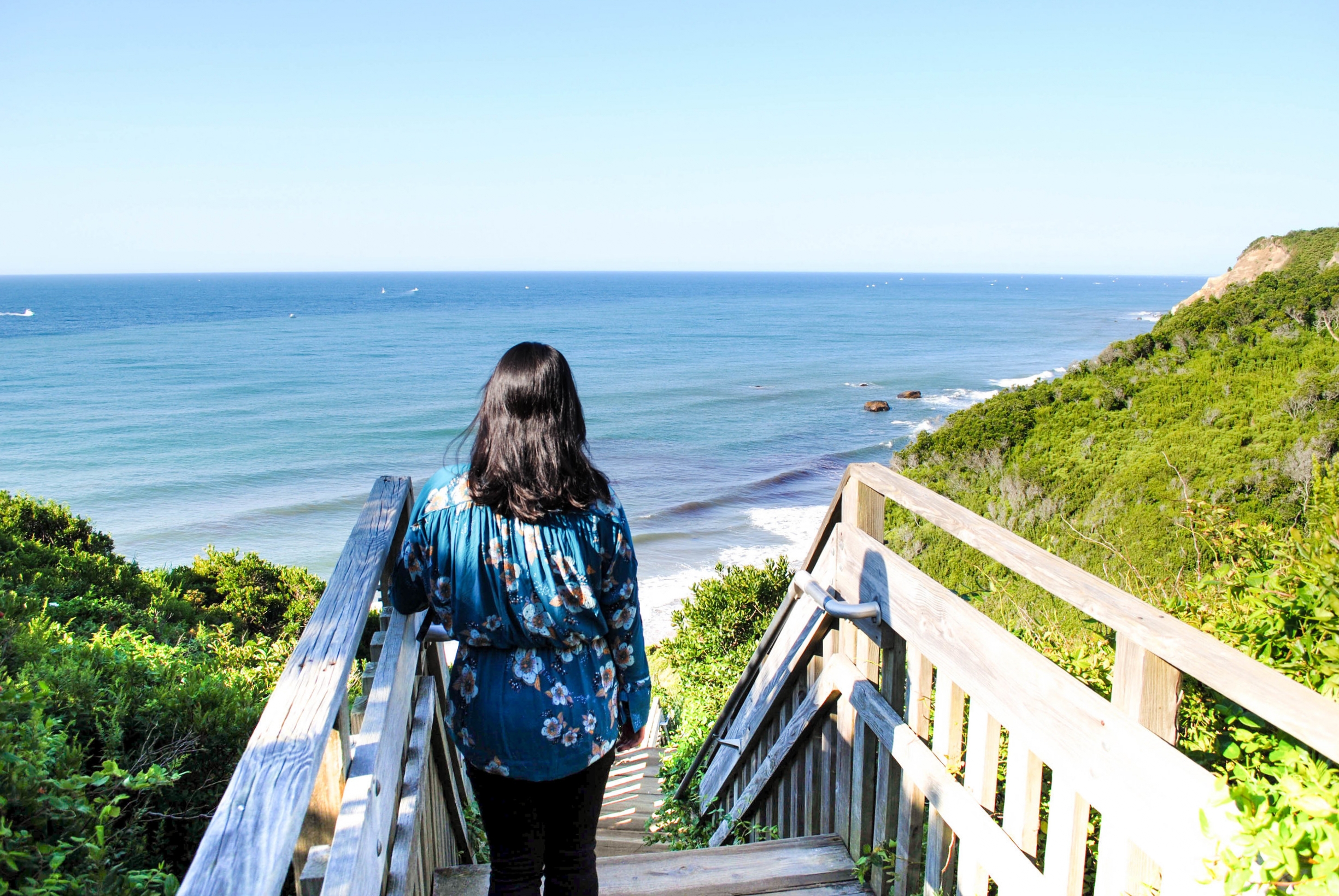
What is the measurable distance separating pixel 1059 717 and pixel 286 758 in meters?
1.65

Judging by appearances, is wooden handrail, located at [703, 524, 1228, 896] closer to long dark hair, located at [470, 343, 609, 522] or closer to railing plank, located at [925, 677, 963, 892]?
railing plank, located at [925, 677, 963, 892]

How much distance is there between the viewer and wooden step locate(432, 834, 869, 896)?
9.73 ft

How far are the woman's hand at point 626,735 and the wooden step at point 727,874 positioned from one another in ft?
3.31

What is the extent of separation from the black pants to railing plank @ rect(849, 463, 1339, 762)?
1169 millimetres

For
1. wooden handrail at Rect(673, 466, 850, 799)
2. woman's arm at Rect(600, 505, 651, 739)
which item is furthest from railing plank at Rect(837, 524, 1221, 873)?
woman's arm at Rect(600, 505, 651, 739)

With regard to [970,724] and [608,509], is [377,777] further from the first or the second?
[970,724]

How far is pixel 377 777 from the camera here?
5.89ft

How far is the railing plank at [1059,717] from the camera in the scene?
1.61 m

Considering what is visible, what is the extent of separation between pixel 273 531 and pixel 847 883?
22.5 m

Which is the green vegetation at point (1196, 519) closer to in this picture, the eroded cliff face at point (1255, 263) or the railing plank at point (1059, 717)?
the railing plank at point (1059, 717)

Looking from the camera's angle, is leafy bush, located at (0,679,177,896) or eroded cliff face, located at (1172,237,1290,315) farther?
eroded cliff face, located at (1172,237,1290,315)

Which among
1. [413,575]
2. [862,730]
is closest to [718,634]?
[862,730]

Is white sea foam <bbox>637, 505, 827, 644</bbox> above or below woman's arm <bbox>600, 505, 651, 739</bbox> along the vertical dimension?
below

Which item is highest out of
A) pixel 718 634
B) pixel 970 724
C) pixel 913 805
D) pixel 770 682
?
pixel 970 724
